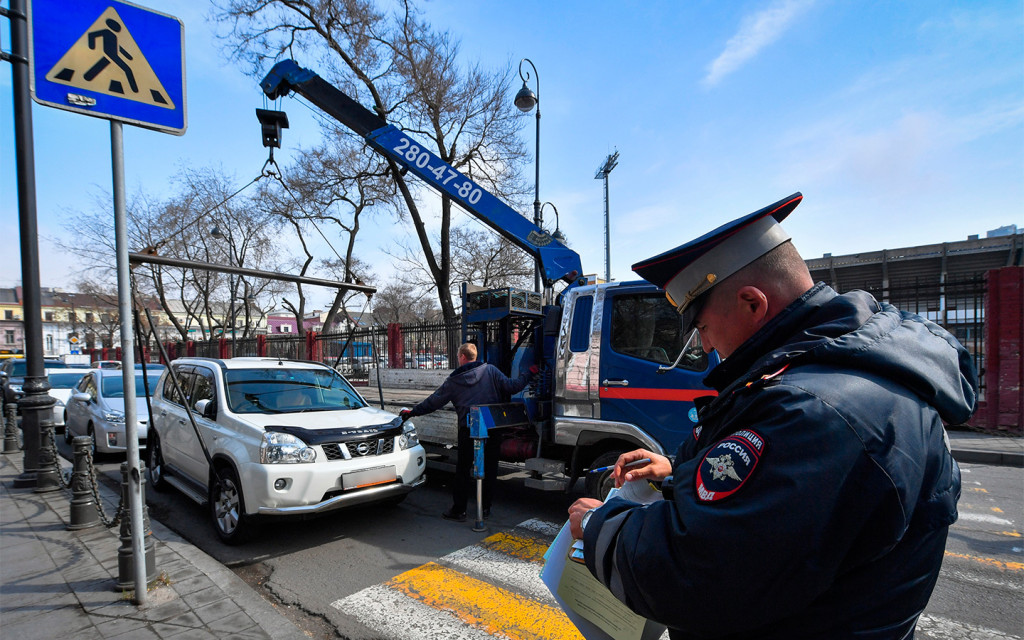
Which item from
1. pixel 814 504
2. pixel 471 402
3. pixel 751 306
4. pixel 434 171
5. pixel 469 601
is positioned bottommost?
pixel 469 601

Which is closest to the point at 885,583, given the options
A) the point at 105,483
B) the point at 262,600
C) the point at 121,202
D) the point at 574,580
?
the point at 574,580

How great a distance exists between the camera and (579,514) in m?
1.36

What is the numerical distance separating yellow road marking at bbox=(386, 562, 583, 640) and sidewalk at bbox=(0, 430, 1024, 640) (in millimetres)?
954

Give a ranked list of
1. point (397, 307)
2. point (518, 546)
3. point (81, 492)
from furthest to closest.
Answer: point (397, 307), point (81, 492), point (518, 546)

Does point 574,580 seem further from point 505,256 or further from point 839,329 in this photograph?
point 505,256

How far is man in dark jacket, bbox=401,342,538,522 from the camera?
5598 mm

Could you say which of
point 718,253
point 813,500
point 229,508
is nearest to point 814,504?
point 813,500

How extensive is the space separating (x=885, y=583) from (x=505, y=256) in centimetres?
2504

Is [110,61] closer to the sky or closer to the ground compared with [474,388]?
closer to the sky

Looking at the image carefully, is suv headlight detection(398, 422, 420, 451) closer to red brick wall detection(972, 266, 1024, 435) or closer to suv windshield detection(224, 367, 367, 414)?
suv windshield detection(224, 367, 367, 414)

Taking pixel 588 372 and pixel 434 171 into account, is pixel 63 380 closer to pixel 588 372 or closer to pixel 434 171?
pixel 434 171

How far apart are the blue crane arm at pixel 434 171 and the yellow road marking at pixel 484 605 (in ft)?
13.3

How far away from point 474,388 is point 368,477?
1.46 meters

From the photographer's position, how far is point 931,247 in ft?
47.3
